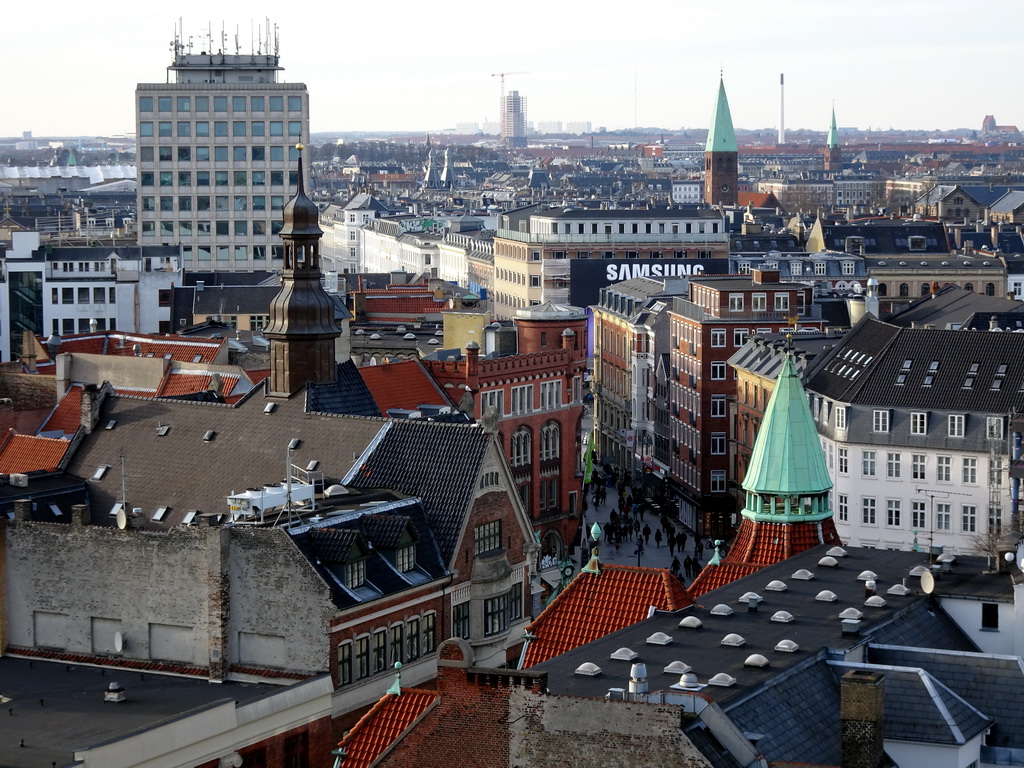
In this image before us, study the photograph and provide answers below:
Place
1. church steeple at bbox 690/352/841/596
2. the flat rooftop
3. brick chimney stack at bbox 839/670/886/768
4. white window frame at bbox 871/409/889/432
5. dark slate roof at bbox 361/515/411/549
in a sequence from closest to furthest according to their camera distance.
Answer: brick chimney stack at bbox 839/670/886/768 < the flat rooftop < dark slate roof at bbox 361/515/411/549 < church steeple at bbox 690/352/841/596 < white window frame at bbox 871/409/889/432

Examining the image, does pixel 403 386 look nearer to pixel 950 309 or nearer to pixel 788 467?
pixel 788 467

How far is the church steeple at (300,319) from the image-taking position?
92688 mm

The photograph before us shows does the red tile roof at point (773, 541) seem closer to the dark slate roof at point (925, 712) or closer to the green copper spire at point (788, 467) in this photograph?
the green copper spire at point (788, 467)

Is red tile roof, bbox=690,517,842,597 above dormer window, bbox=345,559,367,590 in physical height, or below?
below

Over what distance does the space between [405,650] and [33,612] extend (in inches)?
508

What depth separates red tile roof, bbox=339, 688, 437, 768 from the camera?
58.9 metres

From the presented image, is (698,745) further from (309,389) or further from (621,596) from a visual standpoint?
(309,389)

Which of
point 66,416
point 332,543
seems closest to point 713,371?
point 66,416

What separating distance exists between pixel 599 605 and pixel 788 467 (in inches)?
623

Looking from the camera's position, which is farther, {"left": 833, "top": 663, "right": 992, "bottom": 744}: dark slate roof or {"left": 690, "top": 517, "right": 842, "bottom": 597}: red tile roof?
{"left": 690, "top": 517, "right": 842, "bottom": 597}: red tile roof

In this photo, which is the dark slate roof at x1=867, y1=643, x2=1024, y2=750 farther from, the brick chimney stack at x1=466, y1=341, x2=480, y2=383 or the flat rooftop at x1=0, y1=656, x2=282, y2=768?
the brick chimney stack at x1=466, y1=341, x2=480, y2=383

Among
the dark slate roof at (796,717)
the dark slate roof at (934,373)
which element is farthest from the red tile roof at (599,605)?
the dark slate roof at (934,373)

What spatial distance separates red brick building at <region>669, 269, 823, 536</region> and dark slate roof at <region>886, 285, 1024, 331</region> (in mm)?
6360

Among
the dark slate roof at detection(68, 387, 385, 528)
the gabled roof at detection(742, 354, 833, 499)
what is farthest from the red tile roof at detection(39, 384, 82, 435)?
the gabled roof at detection(742, 354, 833, 499)
